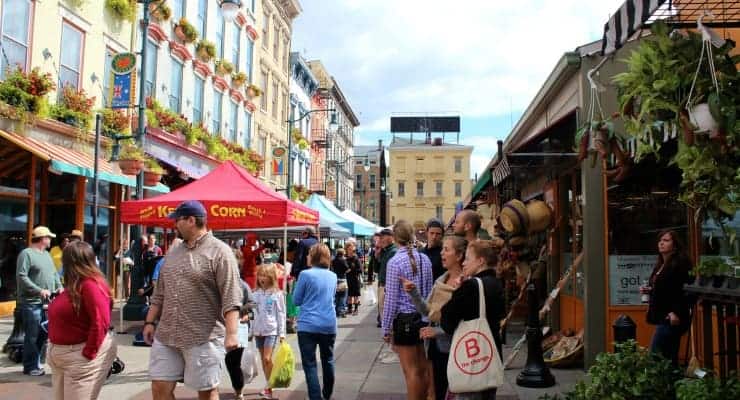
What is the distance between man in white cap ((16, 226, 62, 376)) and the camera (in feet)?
25.0

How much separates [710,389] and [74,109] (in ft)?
46.8

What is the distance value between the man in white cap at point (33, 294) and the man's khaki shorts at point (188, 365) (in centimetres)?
399

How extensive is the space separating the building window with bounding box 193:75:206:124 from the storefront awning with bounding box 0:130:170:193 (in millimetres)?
8013

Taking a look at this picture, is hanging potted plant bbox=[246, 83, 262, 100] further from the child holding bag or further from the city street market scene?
the child holding bag

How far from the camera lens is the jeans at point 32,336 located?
7605 mm

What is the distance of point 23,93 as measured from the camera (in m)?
12.5

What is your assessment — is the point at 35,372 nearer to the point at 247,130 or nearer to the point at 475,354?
the point at 475,354

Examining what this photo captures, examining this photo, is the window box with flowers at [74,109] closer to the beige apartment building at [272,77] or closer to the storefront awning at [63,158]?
the storefront awning at [63,158]

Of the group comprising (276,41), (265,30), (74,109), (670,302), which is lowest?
(670,302)

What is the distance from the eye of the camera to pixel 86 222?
15625 millimetres

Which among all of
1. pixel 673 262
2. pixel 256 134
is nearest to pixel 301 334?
pixel 673 262

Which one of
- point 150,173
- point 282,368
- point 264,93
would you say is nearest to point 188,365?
point 282,368

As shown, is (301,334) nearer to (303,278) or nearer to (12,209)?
(303,278)

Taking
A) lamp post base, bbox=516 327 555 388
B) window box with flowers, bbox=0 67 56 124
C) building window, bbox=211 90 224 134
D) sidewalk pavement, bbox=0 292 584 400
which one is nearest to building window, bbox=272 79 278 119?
building window, bbox=211 90 224 134
